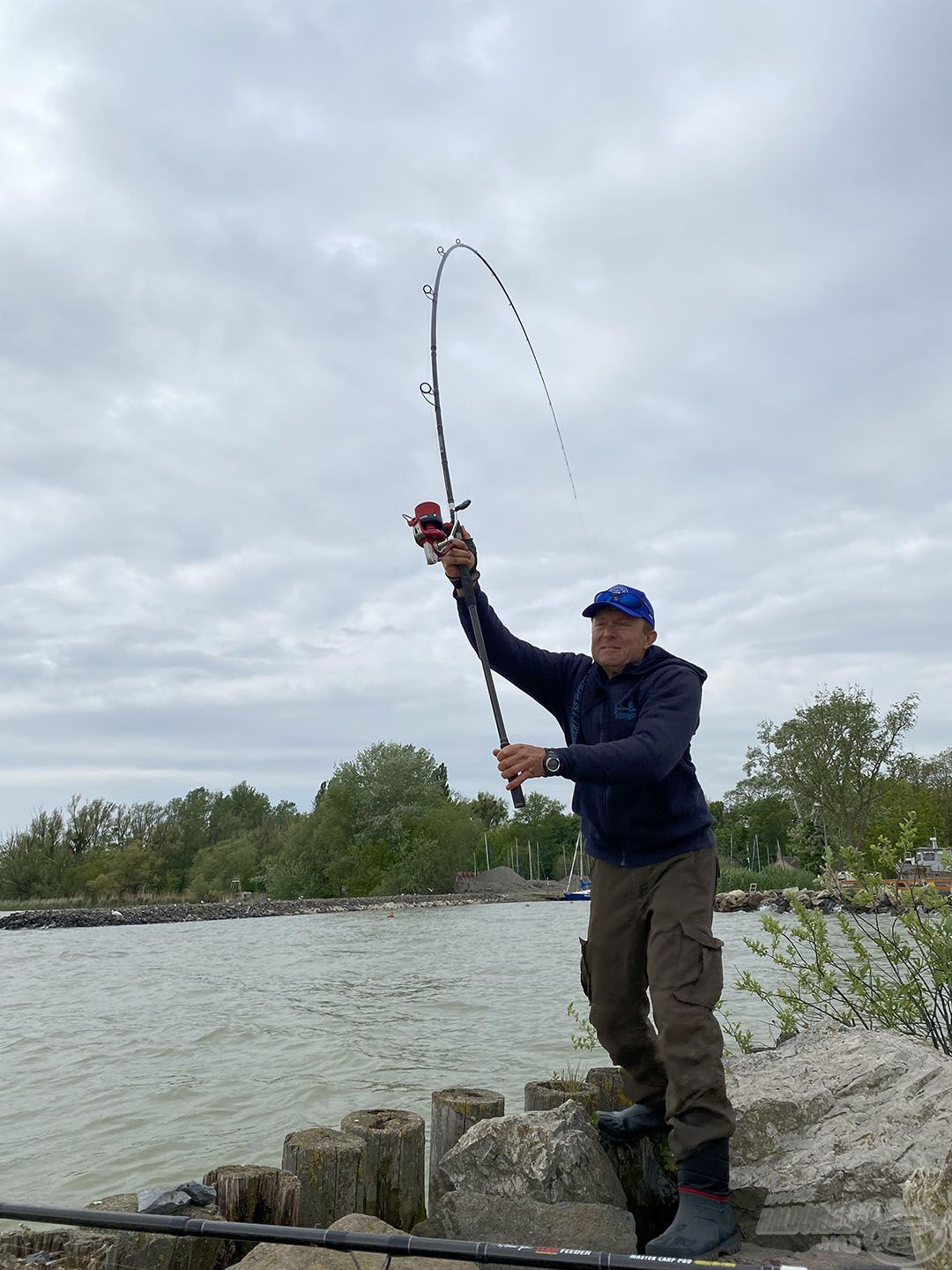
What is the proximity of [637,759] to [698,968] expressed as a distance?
70 cm

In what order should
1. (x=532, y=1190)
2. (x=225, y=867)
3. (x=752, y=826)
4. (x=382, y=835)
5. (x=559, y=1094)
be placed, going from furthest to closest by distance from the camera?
(x=752, y=826) < (x=225, y=867) < (x=382, y=835) < (x=559, y=1094) < (x=532, y=1190)

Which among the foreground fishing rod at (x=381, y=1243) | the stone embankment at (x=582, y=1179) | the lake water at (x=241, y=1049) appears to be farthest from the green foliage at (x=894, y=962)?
the lake water at (x=241, y=1049)

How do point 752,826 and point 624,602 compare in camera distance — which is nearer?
point 624,602

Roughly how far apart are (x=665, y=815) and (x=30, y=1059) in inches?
357

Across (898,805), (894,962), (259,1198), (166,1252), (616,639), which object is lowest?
(166,1252)

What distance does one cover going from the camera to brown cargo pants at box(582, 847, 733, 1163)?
3041mm

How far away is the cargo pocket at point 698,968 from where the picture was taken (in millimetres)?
3135

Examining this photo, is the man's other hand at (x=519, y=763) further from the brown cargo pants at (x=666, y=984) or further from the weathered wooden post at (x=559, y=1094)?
the weathered wooden post at (x=559, y=1094)

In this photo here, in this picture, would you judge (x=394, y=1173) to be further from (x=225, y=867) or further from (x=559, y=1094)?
(x=225, y=867)

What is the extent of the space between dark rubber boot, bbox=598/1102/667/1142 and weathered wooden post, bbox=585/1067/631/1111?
319 mm


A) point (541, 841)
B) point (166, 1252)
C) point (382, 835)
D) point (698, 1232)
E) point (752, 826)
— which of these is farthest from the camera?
point (541, 841)

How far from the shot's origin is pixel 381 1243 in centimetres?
240

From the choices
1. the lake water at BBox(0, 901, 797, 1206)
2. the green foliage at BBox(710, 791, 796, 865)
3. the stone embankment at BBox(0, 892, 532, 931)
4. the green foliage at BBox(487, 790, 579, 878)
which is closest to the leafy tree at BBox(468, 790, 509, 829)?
the green foliage at BBox(487, 790, 579, 878)

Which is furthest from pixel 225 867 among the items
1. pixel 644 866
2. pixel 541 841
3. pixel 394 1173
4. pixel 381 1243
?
pixel 381 1243
